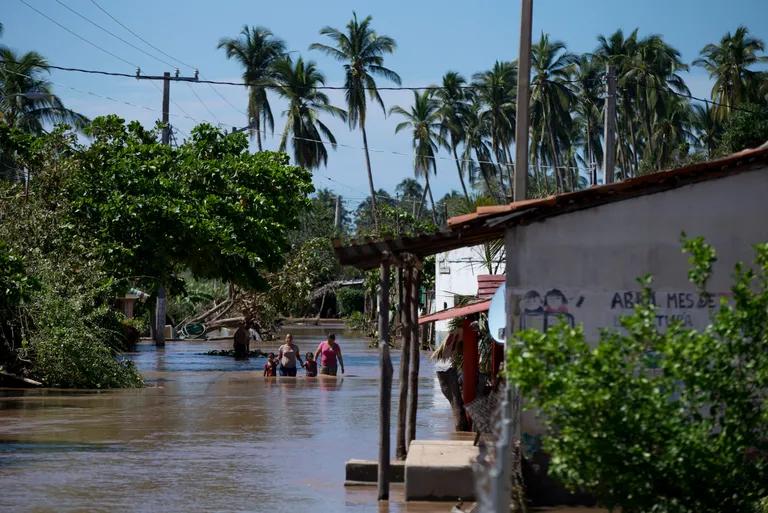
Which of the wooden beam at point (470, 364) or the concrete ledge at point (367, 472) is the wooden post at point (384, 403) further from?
the wooden beam at point (470, 364)

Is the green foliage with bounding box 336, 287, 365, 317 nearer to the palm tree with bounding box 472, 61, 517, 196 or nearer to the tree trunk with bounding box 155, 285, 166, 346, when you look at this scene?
the palm tree with bounding box 472, 61, 517, 196

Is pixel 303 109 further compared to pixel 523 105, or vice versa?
pixel 303 109

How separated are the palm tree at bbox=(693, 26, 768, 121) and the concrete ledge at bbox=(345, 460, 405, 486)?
53948 millimetres

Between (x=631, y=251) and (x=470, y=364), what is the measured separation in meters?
6.29

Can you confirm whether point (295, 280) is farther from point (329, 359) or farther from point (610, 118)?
point (610, 118)

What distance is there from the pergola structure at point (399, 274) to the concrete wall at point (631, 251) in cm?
66

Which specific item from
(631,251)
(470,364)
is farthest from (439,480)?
(470,364)

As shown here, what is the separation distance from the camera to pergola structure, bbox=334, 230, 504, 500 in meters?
11.6

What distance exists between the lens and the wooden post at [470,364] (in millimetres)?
17312

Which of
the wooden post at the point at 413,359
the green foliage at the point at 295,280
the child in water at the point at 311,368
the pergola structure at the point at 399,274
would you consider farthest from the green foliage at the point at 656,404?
the green foliage at the point at 295,280

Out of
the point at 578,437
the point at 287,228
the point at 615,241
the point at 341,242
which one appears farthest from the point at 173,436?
the point at 287,228

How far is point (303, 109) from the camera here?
7075 cm

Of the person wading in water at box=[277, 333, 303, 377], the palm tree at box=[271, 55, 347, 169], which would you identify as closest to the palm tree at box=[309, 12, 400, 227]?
the palm tree at box=[271, 55, 347, 169]

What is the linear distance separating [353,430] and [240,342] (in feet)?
80.9
